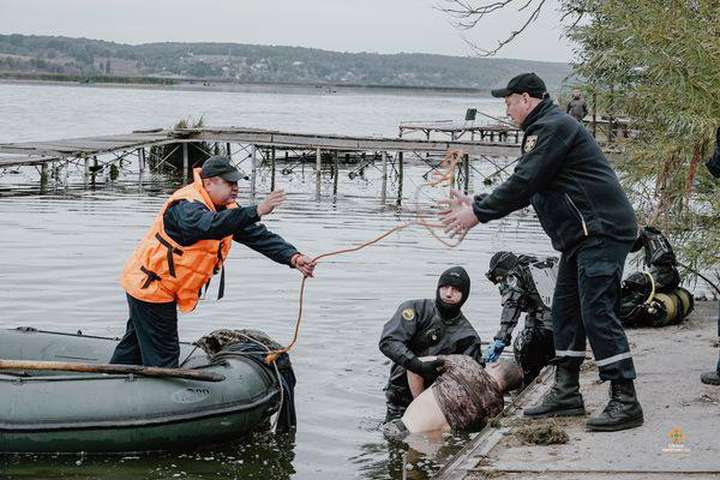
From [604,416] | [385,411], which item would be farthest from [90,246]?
[604,416]

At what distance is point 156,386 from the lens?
29.2 feet

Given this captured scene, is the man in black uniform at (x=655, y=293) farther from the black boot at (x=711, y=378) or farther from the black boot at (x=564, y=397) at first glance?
the black boot at (x=564, y=397)

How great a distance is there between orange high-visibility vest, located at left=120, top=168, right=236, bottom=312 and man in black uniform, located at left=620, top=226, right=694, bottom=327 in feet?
14.0

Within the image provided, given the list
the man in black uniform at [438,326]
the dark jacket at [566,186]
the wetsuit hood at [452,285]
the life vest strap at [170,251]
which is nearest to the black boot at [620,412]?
the dark jacket at [566,186]

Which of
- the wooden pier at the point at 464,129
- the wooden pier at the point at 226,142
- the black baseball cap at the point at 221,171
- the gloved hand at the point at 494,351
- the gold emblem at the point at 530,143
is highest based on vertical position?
the gold emblem at the point at 530,143

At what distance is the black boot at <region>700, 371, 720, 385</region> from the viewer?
838 cm

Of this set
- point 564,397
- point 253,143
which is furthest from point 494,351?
point 253,143

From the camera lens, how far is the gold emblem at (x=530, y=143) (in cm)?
725

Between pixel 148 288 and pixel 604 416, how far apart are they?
3.40 m

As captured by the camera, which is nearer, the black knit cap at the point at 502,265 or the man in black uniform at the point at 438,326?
the man in black uniform at the point at 438,326

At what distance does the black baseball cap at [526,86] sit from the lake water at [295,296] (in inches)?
113

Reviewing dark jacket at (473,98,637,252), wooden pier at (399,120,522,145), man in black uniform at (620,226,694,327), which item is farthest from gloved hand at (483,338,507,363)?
wooden pier at (399,120,522,145)

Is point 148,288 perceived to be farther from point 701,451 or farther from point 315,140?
point 315,140

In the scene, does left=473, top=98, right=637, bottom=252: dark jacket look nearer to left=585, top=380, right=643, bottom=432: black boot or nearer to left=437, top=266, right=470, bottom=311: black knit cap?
left=585, top=380, right=643, bottom=432: black boot
